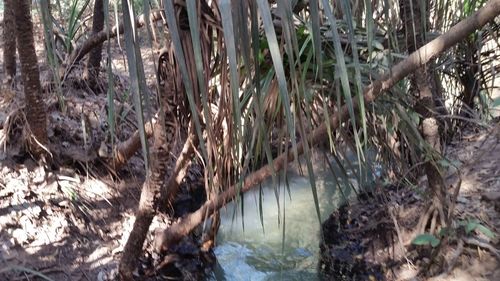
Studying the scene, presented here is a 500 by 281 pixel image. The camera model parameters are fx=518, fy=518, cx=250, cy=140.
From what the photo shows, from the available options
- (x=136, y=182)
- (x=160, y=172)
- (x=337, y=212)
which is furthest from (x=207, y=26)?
(x=337, y=212)

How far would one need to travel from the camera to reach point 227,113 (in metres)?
1.82

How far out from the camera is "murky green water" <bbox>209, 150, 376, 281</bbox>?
334 centimetres

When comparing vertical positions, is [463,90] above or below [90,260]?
above

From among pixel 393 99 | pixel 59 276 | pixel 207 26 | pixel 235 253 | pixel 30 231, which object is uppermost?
pixel 207 26

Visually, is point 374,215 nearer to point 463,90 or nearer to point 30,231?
point 463,90

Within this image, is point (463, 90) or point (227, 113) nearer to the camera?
point (227, 113)

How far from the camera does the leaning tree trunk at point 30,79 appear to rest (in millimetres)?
2479

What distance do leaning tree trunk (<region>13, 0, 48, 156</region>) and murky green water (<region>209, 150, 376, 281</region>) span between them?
121cm

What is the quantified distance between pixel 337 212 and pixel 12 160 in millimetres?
2219

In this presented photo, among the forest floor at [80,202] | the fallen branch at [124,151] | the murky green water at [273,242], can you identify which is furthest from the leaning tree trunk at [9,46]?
the murky green water at [273,242]

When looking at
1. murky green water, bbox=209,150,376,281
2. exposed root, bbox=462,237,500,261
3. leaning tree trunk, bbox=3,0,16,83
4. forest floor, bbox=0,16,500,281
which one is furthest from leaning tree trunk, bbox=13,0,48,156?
exposed root, bbox=462,237,500,261

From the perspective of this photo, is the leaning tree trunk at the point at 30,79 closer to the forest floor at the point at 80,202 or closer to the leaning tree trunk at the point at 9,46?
the forest floor at the point at 80,202

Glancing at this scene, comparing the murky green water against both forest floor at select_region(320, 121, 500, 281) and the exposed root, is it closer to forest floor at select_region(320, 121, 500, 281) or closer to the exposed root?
forest floor at select_region(320, 121, 500, 281)

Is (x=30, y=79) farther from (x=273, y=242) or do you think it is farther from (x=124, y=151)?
(x=273, y=242)
